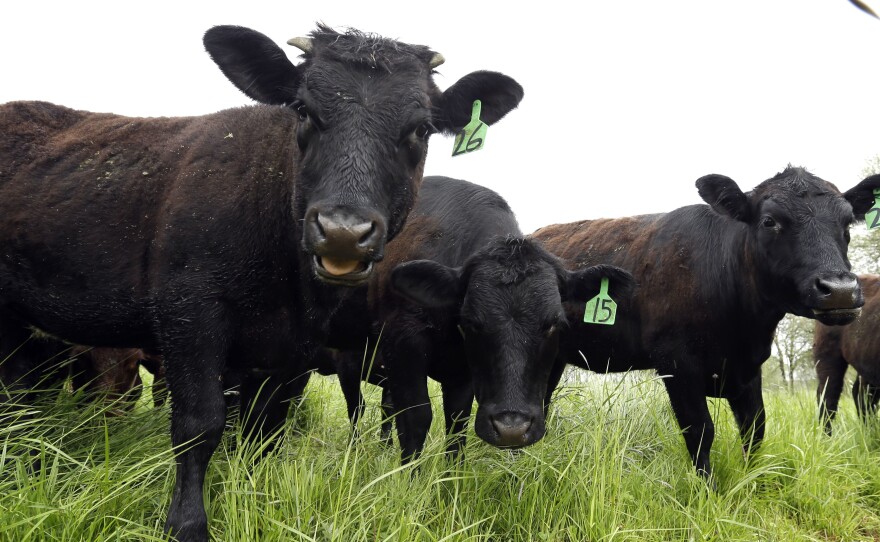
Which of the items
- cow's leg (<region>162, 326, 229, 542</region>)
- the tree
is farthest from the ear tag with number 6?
the tree

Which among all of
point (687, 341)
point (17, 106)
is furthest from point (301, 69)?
point (687, 341)

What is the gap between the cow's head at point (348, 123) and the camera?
3150mm

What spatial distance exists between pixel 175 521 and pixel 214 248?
4.36 feet

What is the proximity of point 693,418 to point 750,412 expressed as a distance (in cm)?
73

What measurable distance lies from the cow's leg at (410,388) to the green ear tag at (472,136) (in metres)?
1.35

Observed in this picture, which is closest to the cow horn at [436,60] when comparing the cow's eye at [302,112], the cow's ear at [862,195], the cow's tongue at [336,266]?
the cow's eye at [302,112]

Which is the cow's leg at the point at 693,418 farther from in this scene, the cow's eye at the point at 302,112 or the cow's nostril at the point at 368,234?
the cow's eye at the point at 302,112

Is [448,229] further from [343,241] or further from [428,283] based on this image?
[343,241]

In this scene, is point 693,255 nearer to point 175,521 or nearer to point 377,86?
point 377,86

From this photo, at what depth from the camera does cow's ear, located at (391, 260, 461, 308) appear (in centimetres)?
461

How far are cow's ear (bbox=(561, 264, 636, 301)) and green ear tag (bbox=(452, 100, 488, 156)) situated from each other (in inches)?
47.2

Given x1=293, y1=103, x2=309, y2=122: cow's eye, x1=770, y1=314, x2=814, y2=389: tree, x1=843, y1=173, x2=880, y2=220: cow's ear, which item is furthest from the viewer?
x1=770, y1=314, x2=814, y2=389: tree

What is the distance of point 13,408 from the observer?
4090 millimetres

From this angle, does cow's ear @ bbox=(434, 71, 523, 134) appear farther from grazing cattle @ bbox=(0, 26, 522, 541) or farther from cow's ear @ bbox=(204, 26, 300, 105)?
cow's ear @ bbox=(204, 26, 300, 105)
